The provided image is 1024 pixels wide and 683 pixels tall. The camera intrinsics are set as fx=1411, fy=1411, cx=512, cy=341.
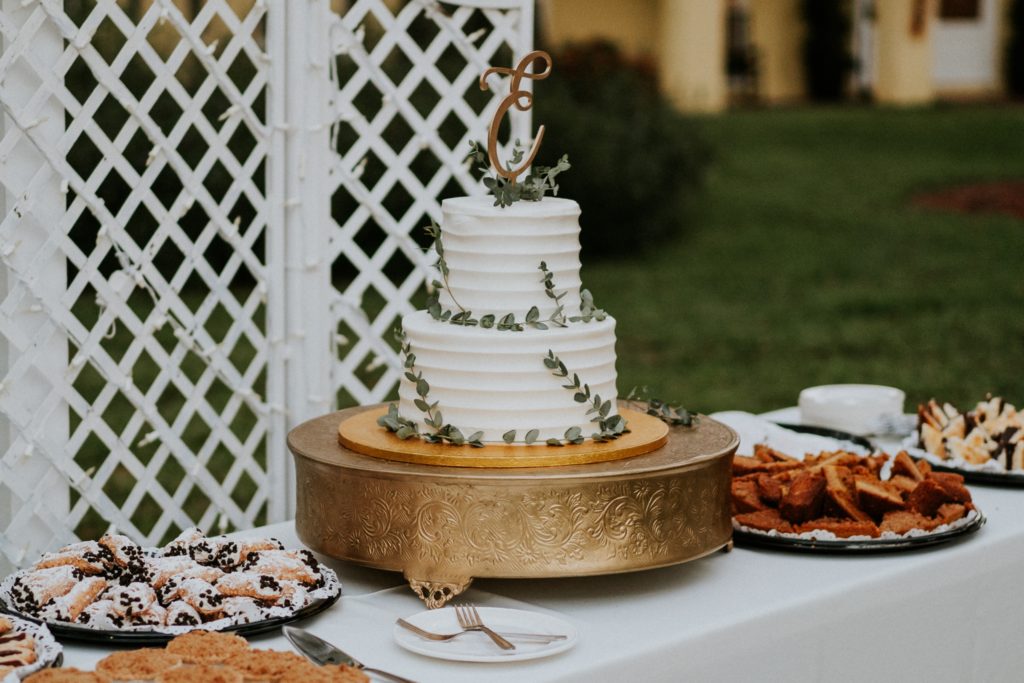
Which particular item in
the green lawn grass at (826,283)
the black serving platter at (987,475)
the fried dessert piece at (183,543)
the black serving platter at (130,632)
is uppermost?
the fried dessert piece at (183,543)

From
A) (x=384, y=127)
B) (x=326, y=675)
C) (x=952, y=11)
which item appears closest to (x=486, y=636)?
(x=326, y=675)

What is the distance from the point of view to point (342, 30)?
3.26 m

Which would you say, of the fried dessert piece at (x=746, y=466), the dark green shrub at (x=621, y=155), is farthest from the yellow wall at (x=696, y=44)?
the fried dessert piece at (x=746, y=466)

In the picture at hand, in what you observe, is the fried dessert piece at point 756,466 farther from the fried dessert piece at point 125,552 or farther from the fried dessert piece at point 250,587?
the fried dessert piece at point 125,552

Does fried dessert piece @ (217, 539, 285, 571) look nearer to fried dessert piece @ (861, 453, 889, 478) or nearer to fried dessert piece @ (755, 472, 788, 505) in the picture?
fried dessert piece @ (755, 472, 788, 505)

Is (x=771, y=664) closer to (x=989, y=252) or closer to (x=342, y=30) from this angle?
(x=342, y=30)

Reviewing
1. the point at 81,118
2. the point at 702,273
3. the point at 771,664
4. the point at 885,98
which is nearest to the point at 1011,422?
the point at 771,664

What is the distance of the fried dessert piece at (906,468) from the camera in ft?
8.67

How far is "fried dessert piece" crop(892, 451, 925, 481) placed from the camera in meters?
2.64

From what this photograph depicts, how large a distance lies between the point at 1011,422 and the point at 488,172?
1.34m

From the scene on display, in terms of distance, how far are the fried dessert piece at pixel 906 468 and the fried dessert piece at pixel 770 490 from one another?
0.23 m

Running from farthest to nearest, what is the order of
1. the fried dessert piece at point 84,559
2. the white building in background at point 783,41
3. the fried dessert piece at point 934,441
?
the white building in background at point 783,41 → the fried dessert piece at point 934,441 → the fried dessert piece at point 84,559

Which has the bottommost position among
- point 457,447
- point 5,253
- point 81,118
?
point 457,447

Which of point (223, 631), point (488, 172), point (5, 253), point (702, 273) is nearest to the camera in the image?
point (223, 631)
